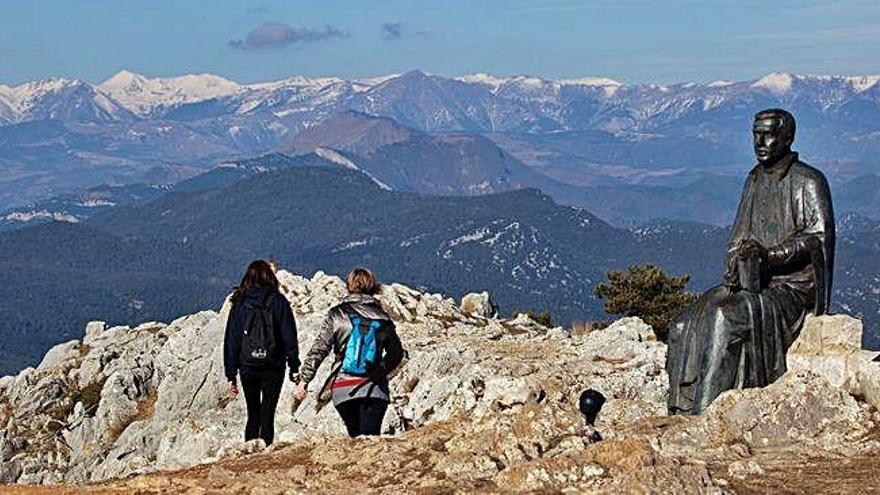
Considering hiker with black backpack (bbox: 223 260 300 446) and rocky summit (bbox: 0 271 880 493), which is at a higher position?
hiker with black backpack (bbox: 223 260 300 446)

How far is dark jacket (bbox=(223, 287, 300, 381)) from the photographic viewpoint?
16094mm

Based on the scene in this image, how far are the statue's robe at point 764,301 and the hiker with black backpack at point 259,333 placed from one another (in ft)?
15.8

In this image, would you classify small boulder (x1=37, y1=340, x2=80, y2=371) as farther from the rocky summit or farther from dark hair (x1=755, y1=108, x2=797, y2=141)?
dark hair (x1=755, y1=108, x2=797, y2=141)

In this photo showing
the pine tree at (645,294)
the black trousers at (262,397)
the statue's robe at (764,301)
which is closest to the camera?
the statue's robe at (764,301)

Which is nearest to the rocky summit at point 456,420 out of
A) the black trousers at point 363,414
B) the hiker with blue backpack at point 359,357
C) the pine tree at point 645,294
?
the black trousers at point 363,414

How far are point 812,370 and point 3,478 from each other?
3013 centimetres

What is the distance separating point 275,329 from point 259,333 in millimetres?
206

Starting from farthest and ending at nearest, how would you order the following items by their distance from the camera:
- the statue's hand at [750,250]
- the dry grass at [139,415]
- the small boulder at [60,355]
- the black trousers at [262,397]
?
the small boulder at [60,355] → the dry grass at [139,415] → the black trousers at [262,397] → the statue's hand at [750,250]

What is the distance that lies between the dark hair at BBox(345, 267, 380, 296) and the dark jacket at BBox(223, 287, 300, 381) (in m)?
1.11

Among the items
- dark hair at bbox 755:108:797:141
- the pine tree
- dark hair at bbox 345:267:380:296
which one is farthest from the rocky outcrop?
the pine tree

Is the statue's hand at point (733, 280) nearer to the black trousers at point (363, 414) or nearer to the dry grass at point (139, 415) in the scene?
the black trousers at point (363, 414)

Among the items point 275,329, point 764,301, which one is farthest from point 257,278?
point 764,301

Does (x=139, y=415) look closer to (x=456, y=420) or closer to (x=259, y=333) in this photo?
(x=259, y=333)

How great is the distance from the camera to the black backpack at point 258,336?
1603cm
